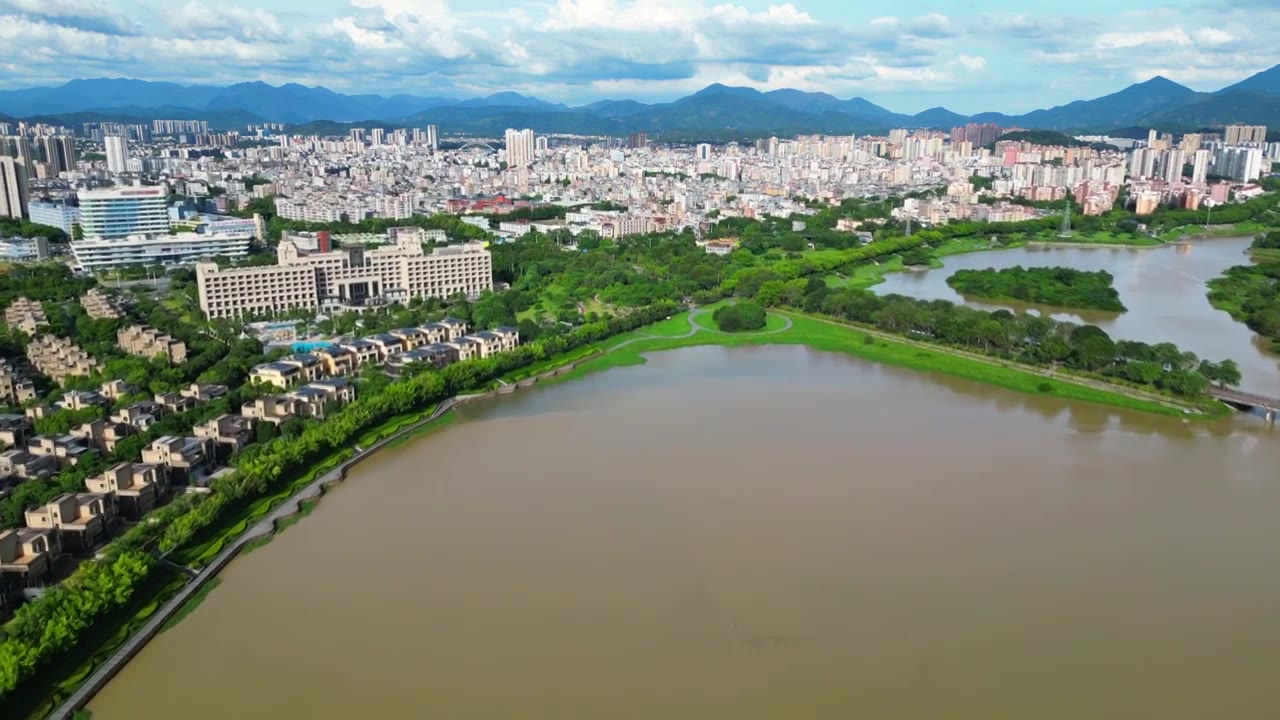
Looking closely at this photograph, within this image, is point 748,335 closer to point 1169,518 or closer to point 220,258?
point 1169,518

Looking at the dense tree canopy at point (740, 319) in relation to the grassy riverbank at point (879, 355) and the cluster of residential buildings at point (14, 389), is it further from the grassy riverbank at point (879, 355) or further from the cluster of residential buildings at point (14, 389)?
the cluster of residential buildings at point (14, 389)

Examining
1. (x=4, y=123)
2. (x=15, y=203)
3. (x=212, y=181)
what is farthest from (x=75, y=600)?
(x=4, y=123)

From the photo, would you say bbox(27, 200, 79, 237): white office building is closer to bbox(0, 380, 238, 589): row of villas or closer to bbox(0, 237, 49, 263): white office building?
bbox(0, 237, 49, 263): white office building

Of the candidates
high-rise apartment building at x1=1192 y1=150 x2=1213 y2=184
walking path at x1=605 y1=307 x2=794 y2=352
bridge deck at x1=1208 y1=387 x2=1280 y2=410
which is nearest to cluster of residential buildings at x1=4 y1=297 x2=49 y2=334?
walking path at x1=605 y1=307 x2=794 y2=352

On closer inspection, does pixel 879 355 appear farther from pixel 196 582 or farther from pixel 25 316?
pixel 25 316

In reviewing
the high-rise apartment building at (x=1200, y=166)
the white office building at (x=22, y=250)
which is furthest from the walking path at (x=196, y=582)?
the high-rise apartment building at (x=1200, y=166)

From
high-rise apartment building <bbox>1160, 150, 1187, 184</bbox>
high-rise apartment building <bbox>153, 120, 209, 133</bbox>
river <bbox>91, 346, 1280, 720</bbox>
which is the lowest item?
river <bbox>91, 346, 1280, 720</bbox>
